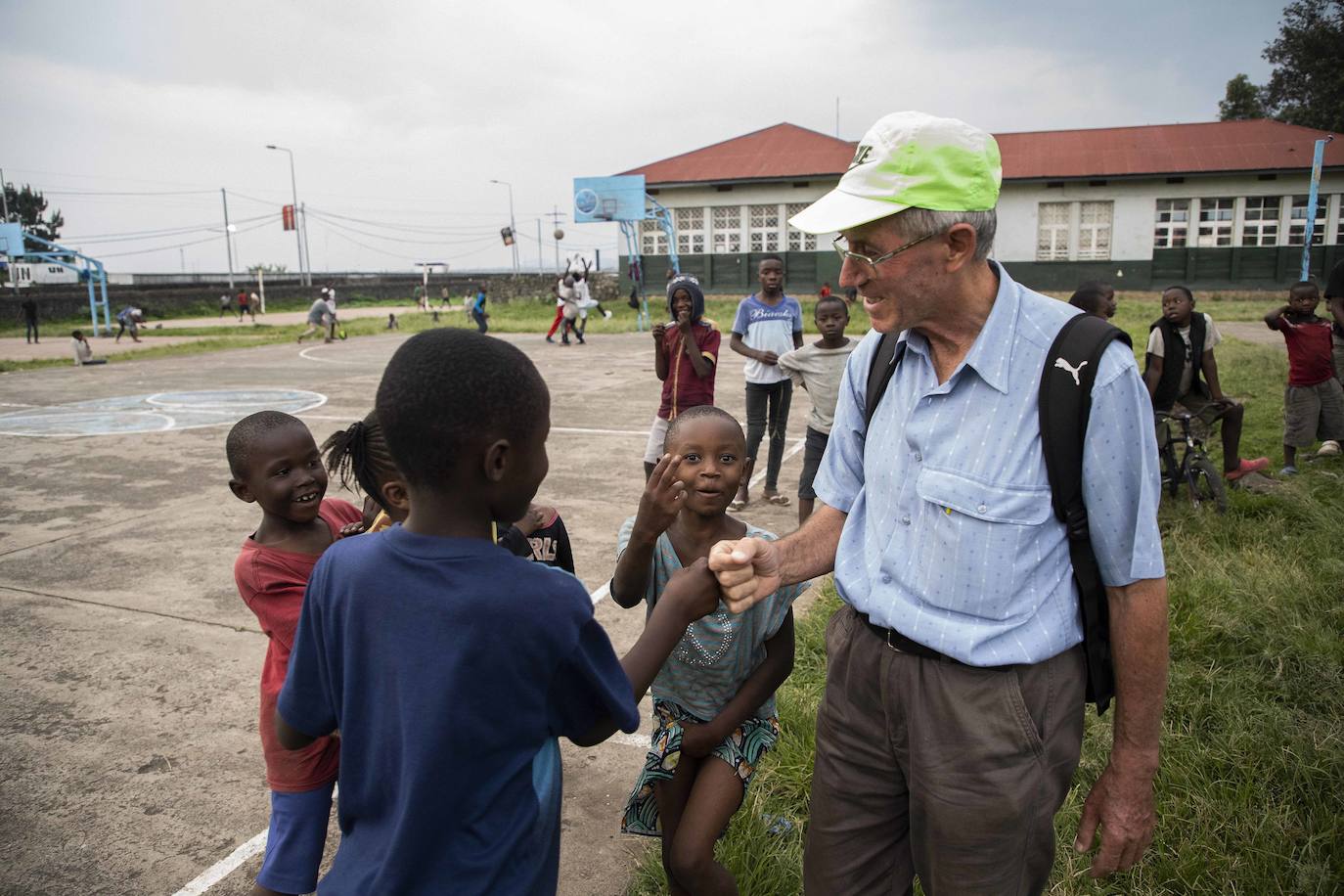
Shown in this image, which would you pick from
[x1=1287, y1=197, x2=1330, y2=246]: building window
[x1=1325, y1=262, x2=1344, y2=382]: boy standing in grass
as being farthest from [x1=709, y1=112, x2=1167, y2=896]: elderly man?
[x1=1287, y1=197, x2=1330, y2=246]: building window

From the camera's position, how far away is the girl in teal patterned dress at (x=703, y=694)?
93.6 inches

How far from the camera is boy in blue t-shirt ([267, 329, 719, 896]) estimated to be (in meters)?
1.39

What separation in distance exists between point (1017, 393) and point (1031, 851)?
957 mm

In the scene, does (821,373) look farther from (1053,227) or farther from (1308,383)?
(1053,227)

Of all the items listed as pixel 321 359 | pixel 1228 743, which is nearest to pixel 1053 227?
pixel 321 359

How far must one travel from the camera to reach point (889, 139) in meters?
1.83

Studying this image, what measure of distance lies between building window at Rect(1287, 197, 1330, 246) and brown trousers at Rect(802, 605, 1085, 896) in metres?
36.8

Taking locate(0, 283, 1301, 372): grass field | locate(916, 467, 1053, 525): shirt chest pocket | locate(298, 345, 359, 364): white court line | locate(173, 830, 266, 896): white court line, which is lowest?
locate(173, 830, 266, 896): white court line

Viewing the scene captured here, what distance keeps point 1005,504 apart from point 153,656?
440 cm

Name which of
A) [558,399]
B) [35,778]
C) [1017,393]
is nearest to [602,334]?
[558,399]

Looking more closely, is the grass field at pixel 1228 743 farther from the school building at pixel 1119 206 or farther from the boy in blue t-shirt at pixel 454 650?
the school building at pixel 1119 206

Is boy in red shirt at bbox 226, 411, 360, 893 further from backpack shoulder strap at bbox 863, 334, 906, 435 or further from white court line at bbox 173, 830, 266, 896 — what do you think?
backpack shoulder strap at bbox 863, 334, 906, 435

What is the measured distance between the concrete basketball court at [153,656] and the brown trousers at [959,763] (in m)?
1.25

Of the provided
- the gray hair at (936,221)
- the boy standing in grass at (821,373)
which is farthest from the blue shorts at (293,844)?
the boy standing in grass at (821,373)
